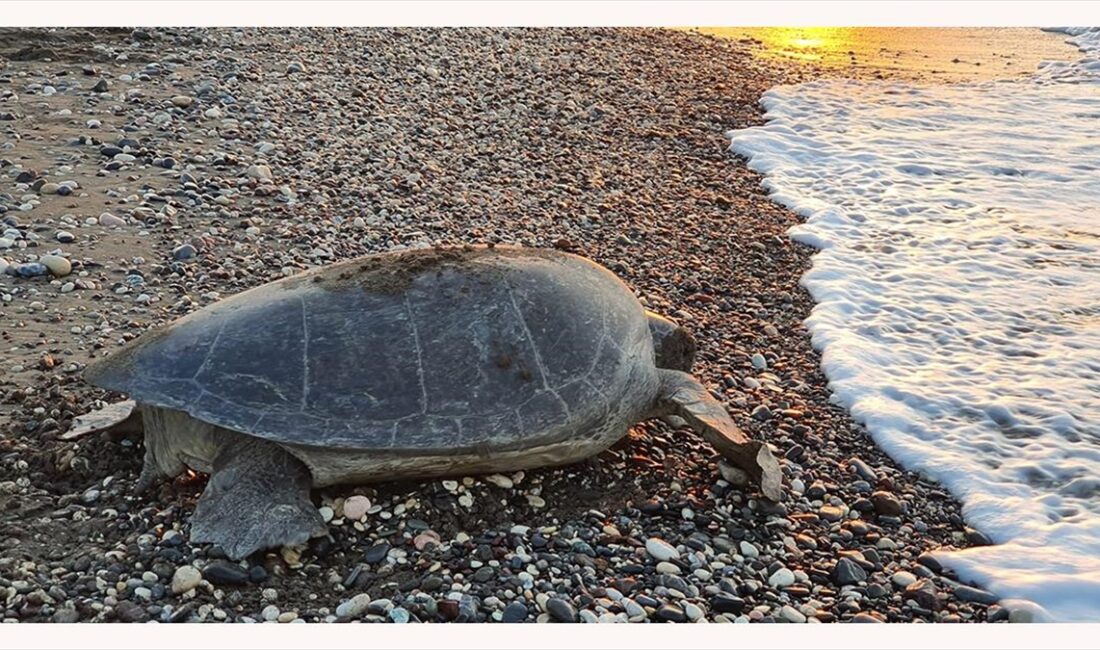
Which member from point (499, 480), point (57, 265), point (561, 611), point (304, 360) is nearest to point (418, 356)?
point (304, 360)

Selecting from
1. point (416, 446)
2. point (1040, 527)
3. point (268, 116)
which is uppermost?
point (268, 116)

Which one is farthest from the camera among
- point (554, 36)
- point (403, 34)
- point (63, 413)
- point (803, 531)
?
point (554, 36)

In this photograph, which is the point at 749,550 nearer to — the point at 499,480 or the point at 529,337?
the point at 499,480

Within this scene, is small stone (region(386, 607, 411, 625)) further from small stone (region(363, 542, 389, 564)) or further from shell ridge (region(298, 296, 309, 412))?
shell ridge (region(298, 296, 309, 412))

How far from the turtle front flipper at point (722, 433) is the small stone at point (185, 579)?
196cm

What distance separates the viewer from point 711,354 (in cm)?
508

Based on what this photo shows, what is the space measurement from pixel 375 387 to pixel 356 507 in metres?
0.47

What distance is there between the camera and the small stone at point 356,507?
356cm

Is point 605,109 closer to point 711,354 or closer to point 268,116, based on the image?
point 268,116

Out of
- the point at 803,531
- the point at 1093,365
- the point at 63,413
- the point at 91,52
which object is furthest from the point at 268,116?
the point at 1093,365

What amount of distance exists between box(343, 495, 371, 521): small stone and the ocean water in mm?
2223

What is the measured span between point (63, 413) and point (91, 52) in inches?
210

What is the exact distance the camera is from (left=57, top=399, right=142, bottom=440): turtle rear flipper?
3818 mm

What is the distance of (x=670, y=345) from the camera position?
14.5 feet
